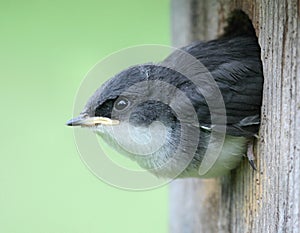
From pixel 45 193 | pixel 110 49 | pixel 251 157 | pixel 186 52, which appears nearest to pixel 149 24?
pixel 110 49

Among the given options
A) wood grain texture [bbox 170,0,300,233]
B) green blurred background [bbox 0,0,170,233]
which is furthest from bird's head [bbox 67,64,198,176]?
green blurred background [bbox 0,0,170,233]

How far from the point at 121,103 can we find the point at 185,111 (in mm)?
178

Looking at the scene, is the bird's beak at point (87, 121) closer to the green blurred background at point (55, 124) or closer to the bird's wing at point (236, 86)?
the bird's wing at point (236, 86)

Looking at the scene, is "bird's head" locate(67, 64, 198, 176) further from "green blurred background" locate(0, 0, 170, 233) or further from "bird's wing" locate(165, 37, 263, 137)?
"green blurred background" locate(0, 0, 170, 233)

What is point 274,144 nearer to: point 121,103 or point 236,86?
point 236,86

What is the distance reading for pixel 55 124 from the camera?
3252mm

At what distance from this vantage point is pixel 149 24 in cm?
344

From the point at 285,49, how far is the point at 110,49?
1.59 m

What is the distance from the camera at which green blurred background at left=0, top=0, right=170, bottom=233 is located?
126 inches

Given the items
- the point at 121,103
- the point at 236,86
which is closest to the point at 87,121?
the point at 121,103

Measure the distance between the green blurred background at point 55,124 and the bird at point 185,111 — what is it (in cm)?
106

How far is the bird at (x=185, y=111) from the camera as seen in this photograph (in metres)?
2.01

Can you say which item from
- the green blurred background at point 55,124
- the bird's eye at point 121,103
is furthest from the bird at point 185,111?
the green blurred background at point 55,124

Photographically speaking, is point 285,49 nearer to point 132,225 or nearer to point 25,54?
point 132,225
